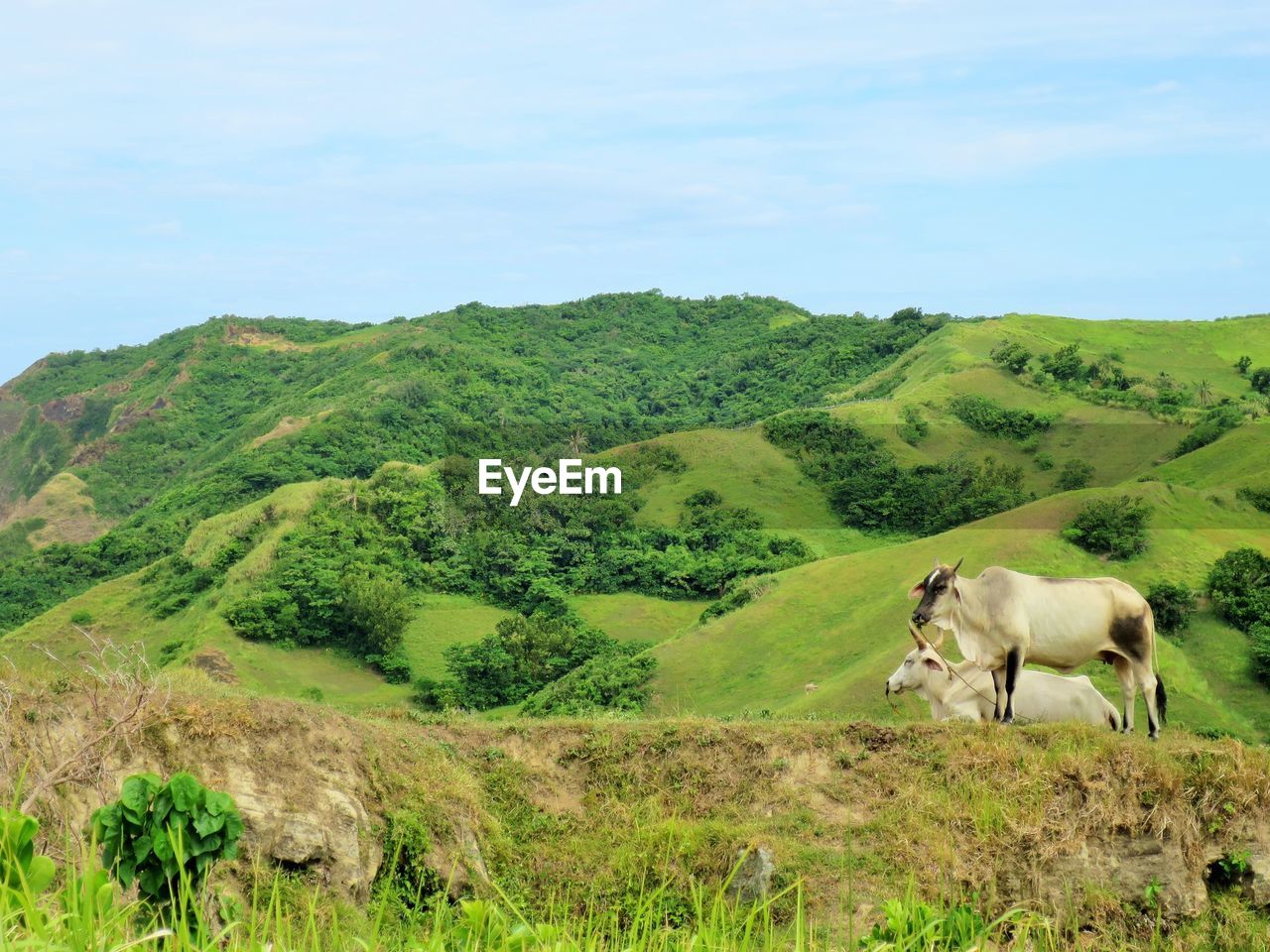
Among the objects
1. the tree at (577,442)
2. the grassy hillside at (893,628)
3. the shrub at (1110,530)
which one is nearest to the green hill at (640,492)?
the grassy hillside at (893,628)

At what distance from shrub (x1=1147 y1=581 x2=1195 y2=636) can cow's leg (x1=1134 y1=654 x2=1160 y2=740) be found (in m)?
18.0

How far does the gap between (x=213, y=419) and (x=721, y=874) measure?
416 feet

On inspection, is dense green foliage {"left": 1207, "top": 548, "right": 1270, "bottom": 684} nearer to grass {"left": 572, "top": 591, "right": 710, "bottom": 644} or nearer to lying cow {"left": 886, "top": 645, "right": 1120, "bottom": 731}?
lying cow {"left": 886, "top": 645, "right": 1120, "bottom": 731}

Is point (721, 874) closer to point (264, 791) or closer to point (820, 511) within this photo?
point (264, 791)

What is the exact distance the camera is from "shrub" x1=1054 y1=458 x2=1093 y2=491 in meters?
65.6

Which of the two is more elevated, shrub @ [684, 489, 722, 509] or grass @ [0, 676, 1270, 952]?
shrub @ [684, 489, 722, 509]

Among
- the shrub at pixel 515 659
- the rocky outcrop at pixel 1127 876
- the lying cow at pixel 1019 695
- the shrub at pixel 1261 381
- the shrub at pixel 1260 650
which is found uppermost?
the shrub at pixel 1261 381

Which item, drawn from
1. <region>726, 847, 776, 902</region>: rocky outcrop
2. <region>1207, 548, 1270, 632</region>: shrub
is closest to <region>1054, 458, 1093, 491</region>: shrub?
<region>1207, 548, 1270, 632</region>: shrub

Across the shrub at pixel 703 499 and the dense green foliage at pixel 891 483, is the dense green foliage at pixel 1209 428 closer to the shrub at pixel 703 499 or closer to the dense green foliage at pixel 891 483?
the dense green foliage at pixel 891 483

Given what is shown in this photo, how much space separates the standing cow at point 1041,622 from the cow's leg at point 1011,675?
12 mm

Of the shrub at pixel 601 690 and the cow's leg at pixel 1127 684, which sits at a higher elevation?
the cow's leg at pixel 1127 684

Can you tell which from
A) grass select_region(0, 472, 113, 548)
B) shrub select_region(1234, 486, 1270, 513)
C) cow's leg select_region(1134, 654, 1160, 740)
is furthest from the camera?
grass select_region(0, 472, 113, 548)

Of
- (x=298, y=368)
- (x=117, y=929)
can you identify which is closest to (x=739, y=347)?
(x=298, y=368)

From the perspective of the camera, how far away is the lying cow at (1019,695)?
16406mm
